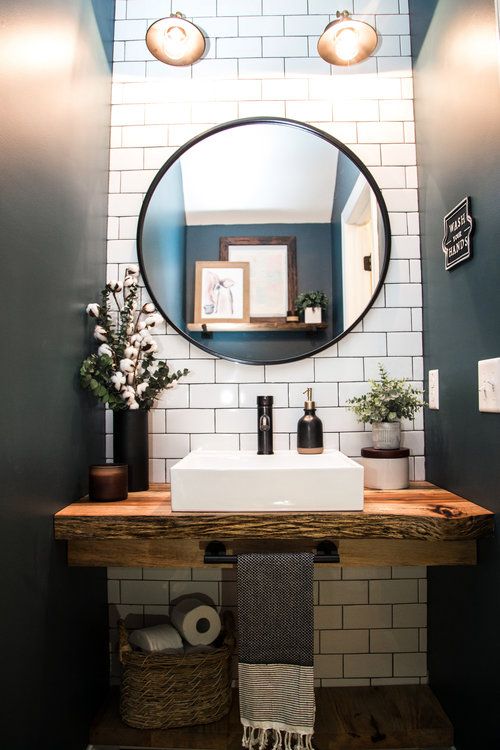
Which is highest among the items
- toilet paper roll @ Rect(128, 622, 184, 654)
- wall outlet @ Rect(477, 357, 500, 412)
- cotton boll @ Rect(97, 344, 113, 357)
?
cotton boll @ Rect(97, 344, 113, 357)

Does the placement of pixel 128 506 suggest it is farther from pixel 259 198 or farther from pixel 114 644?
pixel 259 198

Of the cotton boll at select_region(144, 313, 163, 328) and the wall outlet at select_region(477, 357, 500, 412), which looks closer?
the wall outlet at select_region(477, 357, 500, 412)

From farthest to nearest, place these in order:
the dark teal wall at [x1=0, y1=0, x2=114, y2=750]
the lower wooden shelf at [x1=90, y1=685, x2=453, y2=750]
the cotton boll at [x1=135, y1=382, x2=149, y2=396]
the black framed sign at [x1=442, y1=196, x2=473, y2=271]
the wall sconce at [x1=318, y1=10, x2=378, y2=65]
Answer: the wall sconce at [x1=318, y1=10, x2=378, y2=65] < the cotton boll at [x1=135, y1=382, x2=149, y2=396] < the lower wooden shelf at [x1=90, y1=685, x2=453, y2=750] < the black framed sign at [x1=442, y1=196, x2=473, y2=271] < the dark teal wall at [x1=0, y1=0, x2=114, y2=750]

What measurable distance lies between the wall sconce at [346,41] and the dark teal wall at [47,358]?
869 millimetres

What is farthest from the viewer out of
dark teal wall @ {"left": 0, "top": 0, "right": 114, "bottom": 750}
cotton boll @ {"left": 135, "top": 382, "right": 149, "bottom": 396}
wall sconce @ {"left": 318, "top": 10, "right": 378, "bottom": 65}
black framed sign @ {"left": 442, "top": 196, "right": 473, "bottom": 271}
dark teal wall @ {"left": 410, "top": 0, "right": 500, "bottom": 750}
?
wall sconce @ {"left": 318, "top": 10, "right": 378, "bottom": 65}

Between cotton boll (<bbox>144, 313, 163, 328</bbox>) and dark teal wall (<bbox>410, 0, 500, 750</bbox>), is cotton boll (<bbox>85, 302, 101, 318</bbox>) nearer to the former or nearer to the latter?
cotton boll (<bbox>144, 313, 163, 328</bbox>)

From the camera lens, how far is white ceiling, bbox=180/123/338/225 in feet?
6.75

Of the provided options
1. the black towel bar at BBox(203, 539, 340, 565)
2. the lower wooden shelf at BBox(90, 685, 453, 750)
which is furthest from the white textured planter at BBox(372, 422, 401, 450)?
the lower wooden shelf at BBox(90, 685, 453, 750)

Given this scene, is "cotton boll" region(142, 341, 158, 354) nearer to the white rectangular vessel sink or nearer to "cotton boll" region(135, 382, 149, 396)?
"cotton boll" region(135, 382, 149, 396)

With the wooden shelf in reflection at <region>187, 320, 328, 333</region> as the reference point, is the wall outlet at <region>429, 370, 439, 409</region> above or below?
below

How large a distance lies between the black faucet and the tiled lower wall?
1.73 ft

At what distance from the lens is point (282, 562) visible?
1488 millimetres

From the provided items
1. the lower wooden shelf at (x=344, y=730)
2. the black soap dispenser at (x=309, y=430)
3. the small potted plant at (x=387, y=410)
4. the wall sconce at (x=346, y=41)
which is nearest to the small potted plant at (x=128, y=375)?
the black soap dispenser at (x=309, y=430)

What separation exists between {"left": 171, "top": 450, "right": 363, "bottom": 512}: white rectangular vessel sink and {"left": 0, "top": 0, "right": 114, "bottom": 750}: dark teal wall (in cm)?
41
